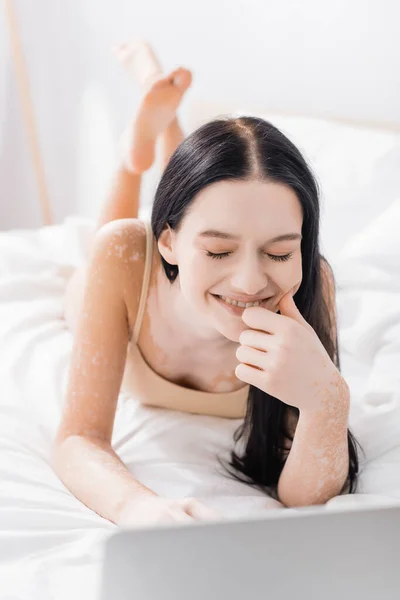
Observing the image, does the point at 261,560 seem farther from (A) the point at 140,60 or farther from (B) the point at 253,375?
(A) the point at 140,60

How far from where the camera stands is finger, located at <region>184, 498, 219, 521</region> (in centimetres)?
89

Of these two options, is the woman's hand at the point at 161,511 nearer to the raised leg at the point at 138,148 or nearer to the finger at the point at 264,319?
the finger at the point at 264,319

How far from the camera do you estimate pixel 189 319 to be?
129 centimetres

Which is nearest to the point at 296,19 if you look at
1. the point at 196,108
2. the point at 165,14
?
the point at 196,108

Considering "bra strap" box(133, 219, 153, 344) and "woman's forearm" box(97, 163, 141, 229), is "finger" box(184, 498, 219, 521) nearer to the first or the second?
"bra strap" box(133, 219, 153, 344)

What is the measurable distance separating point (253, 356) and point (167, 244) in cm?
24

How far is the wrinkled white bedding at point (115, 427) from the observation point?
3.16 feet

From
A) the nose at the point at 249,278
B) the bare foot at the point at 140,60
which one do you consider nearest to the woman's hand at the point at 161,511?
the nose at the point at 249,278

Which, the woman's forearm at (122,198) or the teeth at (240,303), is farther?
the woman's forearm at (122,198)

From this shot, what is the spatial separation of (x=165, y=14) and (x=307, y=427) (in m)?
1.89

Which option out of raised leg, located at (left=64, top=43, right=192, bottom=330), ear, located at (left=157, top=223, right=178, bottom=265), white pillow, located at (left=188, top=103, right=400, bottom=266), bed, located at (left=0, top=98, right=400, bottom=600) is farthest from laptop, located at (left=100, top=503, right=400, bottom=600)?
white pillow, located at (left=188, top=103, right=400, bottom=266)

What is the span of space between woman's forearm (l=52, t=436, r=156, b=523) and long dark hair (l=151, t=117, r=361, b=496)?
22 cm

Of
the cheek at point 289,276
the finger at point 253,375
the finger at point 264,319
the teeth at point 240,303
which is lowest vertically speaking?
the finger at point 253,375

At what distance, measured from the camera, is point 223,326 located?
3.47ft
